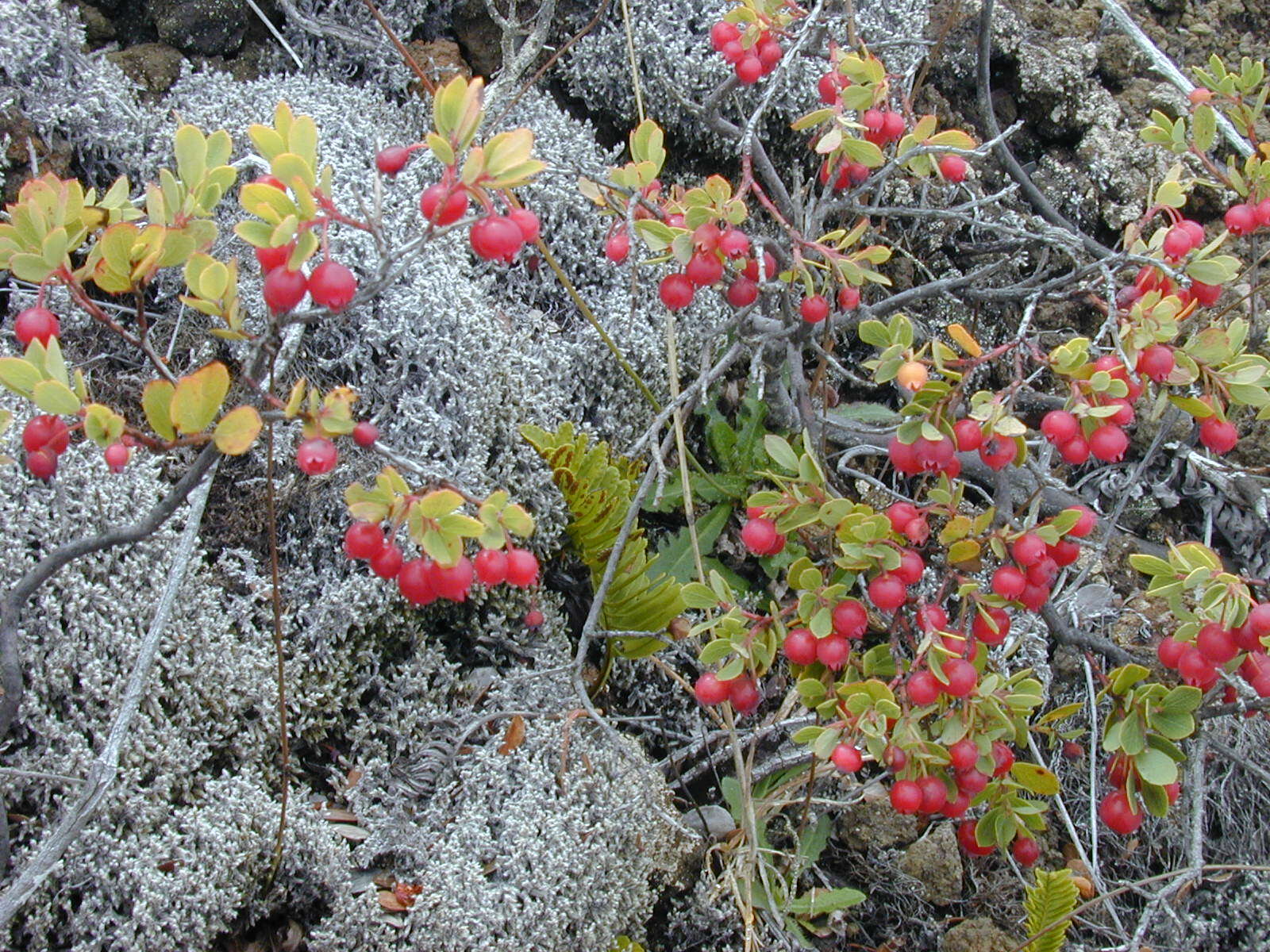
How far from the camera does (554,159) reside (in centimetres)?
247

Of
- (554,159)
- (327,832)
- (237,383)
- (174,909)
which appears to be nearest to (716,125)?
(554,159)

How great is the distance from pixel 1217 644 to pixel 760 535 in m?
0.69

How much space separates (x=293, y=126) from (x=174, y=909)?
47.7 inches

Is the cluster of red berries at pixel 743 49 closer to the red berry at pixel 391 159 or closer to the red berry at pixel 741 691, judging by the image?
the red berry at pixel 391 159

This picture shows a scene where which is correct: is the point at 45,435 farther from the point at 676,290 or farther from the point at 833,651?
the point at 833,651

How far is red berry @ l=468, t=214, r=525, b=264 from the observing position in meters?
1.21

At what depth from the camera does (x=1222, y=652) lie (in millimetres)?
1465

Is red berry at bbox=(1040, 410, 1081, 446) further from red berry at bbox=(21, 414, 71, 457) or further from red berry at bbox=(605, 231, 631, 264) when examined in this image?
red berry at bbox=(21, 414, 71, 457)

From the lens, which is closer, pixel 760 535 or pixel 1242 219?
pixel 760 535

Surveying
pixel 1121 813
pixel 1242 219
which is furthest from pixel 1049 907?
pixel 1242 219

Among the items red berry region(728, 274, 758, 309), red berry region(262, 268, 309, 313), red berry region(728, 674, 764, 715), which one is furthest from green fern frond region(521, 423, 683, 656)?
red berry region(262, 268, 309, 313)

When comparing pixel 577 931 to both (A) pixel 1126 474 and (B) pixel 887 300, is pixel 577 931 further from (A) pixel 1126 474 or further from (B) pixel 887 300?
(A) pixel 1126 474

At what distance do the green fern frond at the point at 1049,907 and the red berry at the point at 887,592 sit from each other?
0.49m

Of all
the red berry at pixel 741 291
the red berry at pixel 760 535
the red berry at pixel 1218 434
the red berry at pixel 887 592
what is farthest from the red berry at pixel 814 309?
the red berry at pixel 1218 434
